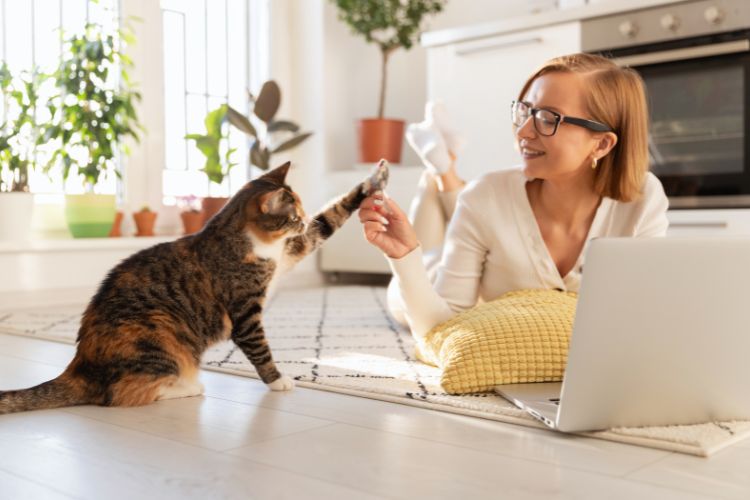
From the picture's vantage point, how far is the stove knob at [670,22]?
10.6 feet

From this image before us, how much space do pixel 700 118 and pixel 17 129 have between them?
300 cm

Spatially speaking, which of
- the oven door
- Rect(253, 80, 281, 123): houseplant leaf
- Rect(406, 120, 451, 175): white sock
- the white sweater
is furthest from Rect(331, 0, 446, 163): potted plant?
the white sweater

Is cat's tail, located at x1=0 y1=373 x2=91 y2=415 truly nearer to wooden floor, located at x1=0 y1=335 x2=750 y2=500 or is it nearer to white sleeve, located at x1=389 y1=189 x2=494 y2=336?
wooden floor, located at x1=0 y1=335 x2=750 y2=500

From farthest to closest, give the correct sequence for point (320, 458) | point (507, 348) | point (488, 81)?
point (488, 81)
point (507, 348)
point (320, 458)

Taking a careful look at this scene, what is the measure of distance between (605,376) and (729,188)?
213cm

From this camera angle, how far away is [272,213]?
167 centimetres

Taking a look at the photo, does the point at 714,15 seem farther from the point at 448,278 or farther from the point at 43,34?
the point at 43,34

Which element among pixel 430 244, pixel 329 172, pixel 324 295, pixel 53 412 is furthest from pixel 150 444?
pixel 329 172

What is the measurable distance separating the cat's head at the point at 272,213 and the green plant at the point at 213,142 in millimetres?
2662

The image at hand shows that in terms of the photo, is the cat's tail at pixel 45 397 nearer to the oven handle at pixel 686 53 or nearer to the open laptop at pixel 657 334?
the open laptop at pixel 657 334

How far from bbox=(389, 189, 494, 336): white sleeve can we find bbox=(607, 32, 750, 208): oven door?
1.53 metres

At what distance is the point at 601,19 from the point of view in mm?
3467

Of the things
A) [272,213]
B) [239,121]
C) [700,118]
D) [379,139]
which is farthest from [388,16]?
[272,213]

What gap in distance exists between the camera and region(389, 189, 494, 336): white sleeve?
1.92 metres
